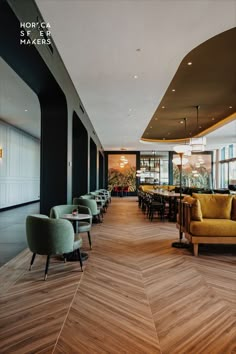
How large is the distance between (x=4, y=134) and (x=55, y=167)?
6614 mm

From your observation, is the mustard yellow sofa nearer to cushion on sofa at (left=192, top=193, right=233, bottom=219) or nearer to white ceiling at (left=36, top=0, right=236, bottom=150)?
cushion on sofa at (left=192, top=193, right=233, bottom=219)

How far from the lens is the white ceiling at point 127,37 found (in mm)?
3211

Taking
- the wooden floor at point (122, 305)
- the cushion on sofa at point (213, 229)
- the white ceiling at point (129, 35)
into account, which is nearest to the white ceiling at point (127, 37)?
the white ceiling at point (129, 35)

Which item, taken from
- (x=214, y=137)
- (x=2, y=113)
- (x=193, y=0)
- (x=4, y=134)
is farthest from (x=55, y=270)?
(x=214, y=137)

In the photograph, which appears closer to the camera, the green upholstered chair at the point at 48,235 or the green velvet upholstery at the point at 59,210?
the green upholstered chair at the point at 48,235

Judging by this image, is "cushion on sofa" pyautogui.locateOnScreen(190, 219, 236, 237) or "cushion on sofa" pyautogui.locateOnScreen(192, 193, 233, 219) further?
"cushion on sofa" pyautogui.locateOnScreen(192, 193, 233, 219)

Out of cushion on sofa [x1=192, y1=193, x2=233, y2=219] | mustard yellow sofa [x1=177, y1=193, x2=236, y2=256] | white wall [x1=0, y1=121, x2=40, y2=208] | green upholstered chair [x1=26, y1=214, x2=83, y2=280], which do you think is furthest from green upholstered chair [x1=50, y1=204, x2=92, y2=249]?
white wall [x1=0, y1=121, x2=40, y2=208]

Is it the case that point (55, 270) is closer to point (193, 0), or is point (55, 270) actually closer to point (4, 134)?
point (193, 0)

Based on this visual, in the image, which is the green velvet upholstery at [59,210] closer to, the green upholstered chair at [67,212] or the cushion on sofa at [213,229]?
the green upholstered chair at [67,212]

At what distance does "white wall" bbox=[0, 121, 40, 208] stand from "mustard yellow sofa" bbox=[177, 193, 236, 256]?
26.6ft

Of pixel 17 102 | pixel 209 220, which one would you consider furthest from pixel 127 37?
pixel 17 102

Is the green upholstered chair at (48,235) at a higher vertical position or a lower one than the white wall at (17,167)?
lower

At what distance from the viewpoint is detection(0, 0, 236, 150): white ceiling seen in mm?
3211

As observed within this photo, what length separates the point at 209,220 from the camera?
500cm
